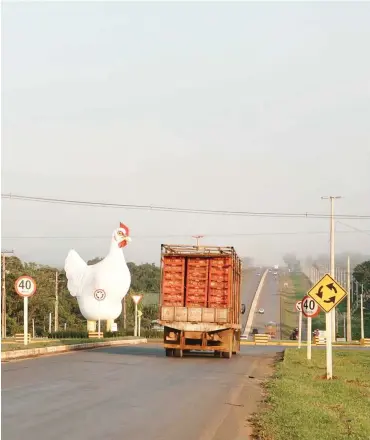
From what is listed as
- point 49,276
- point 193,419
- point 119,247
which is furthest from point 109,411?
point 49,276

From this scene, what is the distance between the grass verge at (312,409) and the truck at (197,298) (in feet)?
20.8

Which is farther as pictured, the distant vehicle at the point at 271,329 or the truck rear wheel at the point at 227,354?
the distant vehicle at the point at 271,329

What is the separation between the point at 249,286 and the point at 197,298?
4698 inches

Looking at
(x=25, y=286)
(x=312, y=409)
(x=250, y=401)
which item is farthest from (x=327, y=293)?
(x=25, y=286)

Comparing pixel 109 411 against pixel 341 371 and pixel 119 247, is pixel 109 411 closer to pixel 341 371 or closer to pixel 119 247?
pixel 341 371

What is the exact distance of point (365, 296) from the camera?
122125 millimetres

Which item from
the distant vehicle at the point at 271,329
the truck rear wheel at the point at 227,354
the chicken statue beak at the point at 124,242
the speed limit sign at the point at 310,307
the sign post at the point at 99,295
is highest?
the chicken statue beak at the point at 124,242

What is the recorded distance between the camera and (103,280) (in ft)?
164

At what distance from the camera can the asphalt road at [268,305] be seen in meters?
103

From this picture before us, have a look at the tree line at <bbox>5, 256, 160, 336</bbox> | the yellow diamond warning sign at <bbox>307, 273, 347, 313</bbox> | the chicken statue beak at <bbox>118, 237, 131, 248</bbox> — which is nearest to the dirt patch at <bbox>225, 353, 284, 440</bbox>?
the yellow diamond warning sign at <bbox>307, 273, 347, 313</bbox>

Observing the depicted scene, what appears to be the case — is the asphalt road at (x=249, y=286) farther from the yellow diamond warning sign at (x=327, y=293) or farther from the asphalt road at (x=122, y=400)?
A: the yellow diamond warning sign at (x=327, y=293)

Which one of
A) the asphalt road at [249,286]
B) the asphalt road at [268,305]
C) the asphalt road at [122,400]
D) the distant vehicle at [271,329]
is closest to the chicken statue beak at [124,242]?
the asphalt road at [122,400]

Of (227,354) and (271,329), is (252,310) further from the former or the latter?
(227,354)

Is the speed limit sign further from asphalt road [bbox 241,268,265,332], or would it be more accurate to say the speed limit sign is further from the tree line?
asphalt road [bbox 241,268,265,332]
